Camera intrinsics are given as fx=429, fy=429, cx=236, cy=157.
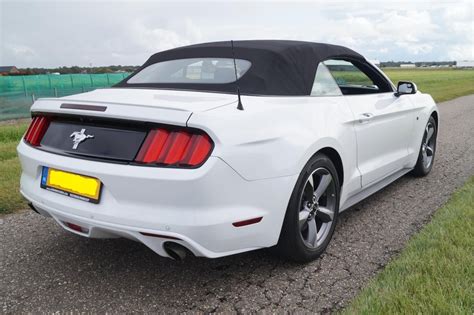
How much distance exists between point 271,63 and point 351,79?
159 centimetres

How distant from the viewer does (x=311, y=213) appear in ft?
9.53

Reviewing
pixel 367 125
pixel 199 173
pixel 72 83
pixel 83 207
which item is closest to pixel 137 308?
pixel 83 207

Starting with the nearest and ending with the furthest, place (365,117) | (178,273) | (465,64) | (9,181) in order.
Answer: (178,273) → (365,117) → (9,181) → (465,64)

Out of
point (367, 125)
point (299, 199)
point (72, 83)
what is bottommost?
point (72, 83)

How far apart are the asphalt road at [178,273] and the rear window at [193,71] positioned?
1258 millimetres

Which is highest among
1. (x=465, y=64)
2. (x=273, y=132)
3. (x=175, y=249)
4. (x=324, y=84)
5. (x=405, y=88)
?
(x=324, y=84)

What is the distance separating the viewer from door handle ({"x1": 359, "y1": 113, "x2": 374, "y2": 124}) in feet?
11.0

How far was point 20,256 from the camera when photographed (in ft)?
10.1

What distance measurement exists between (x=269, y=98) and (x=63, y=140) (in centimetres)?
129

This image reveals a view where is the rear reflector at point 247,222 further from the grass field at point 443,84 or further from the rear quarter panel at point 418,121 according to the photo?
the grass field at point 443,84

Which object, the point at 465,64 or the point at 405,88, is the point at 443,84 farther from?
the point at 465,64

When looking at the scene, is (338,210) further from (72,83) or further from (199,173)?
(72,83)

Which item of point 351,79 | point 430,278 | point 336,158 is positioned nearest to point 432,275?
point 430,278

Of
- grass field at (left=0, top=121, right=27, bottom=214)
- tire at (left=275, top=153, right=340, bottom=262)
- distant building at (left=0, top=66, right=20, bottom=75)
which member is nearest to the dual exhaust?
tire at (left=275, top=153, right=340, bottom=262)
